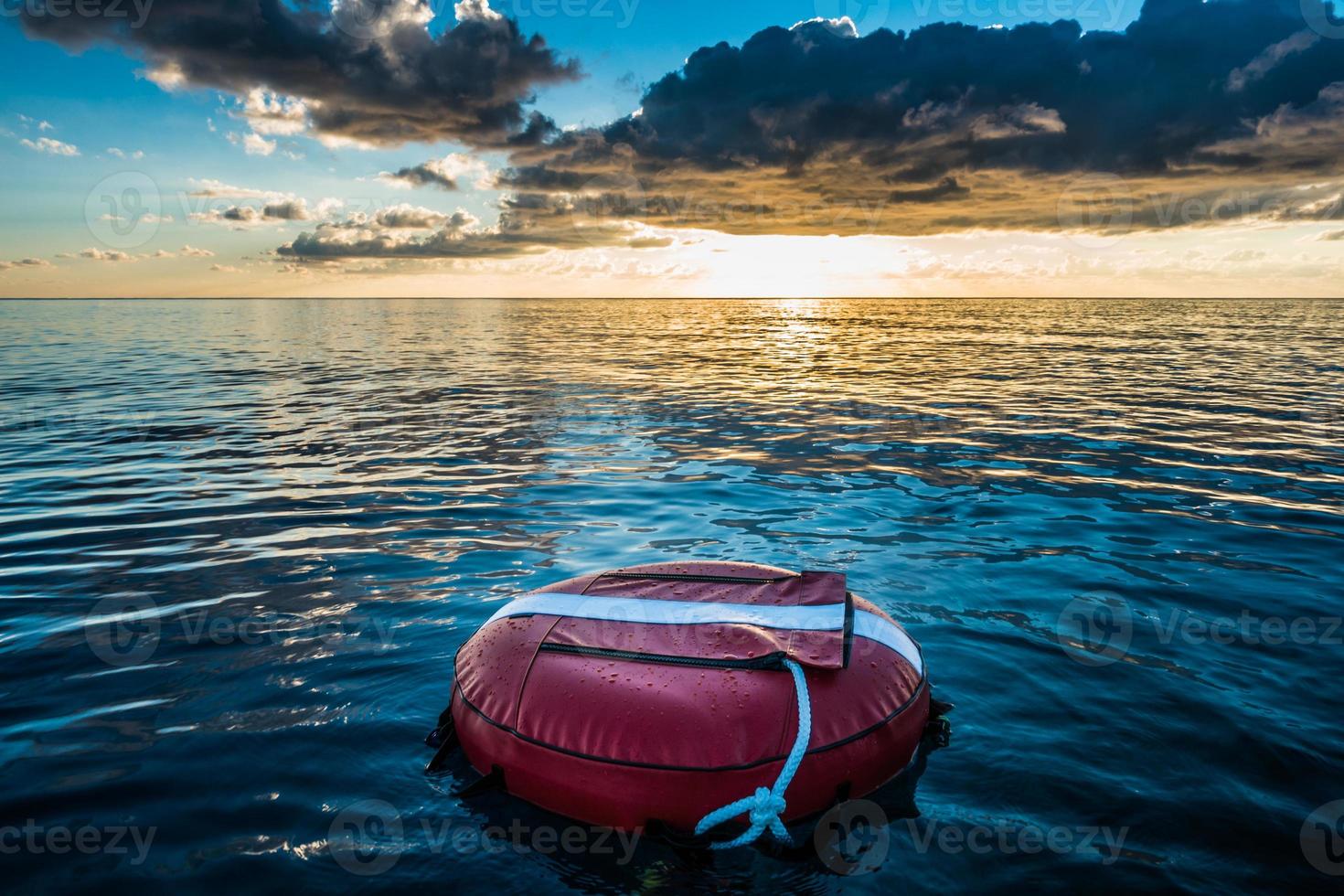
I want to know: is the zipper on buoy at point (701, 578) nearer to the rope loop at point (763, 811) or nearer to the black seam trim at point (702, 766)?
the black seam trim at point (702, 766)

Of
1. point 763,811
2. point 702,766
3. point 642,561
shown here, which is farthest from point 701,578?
point 642,561

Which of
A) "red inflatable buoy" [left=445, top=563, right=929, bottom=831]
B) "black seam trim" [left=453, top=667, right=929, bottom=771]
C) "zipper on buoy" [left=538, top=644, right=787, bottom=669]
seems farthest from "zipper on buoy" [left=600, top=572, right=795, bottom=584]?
"black seam trim" [left=453, top=667, right=929, bottom=771]

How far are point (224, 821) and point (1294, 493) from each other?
14.7 m

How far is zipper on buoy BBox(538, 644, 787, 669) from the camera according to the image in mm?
4531

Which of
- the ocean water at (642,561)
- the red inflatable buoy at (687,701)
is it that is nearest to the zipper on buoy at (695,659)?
the red inflatable buoy at (687,701)

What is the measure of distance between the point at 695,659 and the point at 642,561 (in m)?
4.61

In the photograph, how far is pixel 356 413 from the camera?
21.0 metres

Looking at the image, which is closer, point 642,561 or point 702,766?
point 702,766

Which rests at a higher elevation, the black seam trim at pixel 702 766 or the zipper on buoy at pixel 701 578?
the zipper on buoy at pixel 701 578

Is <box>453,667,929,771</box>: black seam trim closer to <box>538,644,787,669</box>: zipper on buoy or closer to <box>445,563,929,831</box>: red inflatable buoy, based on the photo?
<box>445,563,929,831</box>: red inflatable buoy

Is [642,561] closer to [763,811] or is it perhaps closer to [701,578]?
[701,578]

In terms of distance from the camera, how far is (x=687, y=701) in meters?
4.35

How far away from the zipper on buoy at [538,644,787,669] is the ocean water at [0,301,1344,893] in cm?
102

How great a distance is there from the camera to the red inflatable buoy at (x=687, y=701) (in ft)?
13.8
